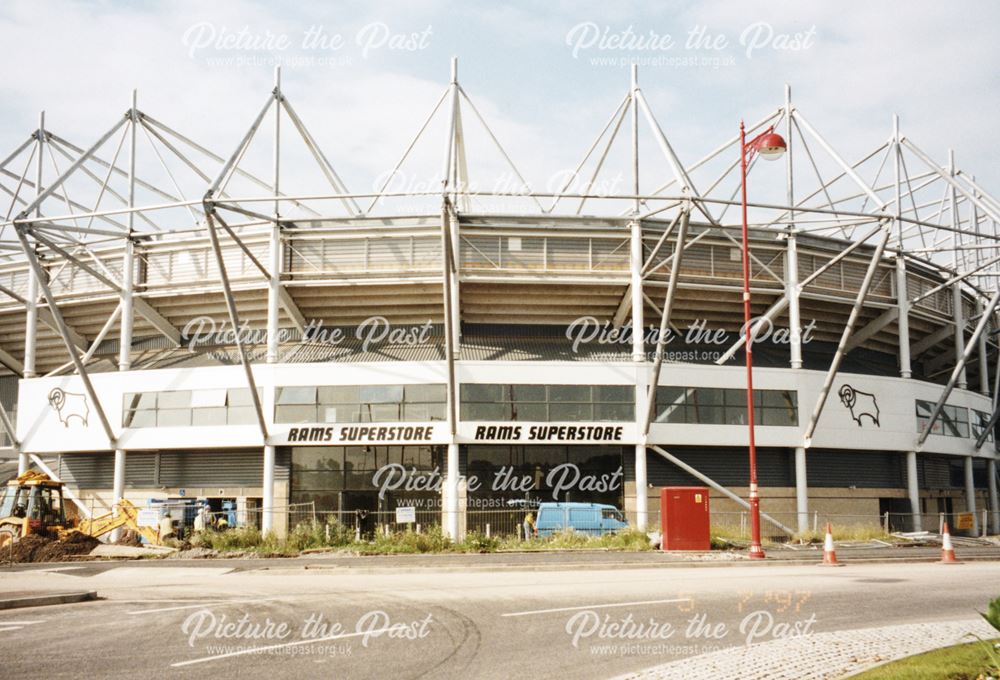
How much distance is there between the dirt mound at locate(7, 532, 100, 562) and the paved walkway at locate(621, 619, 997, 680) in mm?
22671

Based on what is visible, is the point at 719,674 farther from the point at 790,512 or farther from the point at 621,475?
the point at 790,512

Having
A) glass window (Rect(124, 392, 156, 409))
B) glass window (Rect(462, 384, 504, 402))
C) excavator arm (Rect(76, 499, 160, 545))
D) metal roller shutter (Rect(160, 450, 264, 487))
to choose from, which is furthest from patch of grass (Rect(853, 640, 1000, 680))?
glass window (Rect(124, 392, 156, 409))

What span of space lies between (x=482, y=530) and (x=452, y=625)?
21.7 metres

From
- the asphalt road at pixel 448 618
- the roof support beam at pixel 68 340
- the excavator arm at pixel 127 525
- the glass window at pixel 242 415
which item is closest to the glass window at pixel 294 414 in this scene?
the glass window at pixel 242 415

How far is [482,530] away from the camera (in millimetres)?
32375

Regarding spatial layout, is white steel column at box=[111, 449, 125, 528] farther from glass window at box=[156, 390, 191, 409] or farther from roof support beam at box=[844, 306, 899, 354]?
roof support beam at box=[844, 306, 899, 354]

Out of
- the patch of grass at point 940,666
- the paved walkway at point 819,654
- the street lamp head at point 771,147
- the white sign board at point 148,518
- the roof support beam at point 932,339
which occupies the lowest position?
the paved walkway at point 819,654

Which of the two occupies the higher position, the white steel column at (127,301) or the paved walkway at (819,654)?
the white steel column at (127,301)

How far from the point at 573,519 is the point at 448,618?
1976cm

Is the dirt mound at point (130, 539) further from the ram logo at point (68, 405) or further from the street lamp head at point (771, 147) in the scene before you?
the street lamp head at point (771, 147)

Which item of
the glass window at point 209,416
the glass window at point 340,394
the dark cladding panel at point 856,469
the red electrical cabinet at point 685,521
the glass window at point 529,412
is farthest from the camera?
the dark cladding panel at point 856,469

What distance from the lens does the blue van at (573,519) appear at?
30466 millimetres

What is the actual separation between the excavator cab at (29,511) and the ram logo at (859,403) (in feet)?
96.6

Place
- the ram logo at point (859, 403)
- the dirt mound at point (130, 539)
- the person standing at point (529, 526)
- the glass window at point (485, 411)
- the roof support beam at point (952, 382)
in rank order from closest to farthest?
the dirt mound at point (130, 539)
the person standing at point (529, 526)
the glass window at point (485, 411)
the ram logo at point (859, 403)
the roof support beam at point (952, 382)
